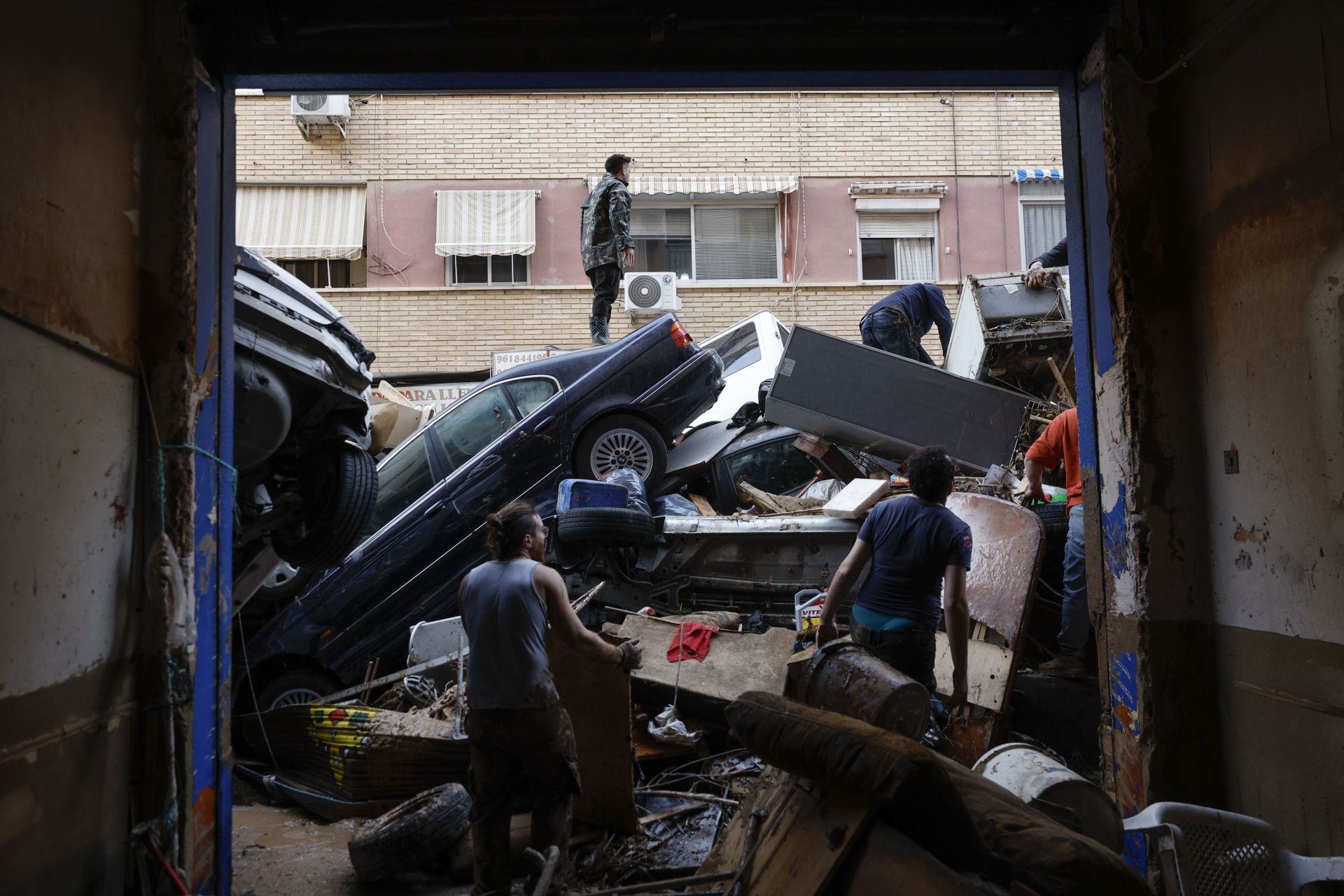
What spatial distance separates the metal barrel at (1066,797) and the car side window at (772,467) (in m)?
4.85

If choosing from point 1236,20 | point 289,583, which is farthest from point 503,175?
point 1236,20

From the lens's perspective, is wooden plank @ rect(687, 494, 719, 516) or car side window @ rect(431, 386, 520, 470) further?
car side window @ rect(431, 386, 520, 470)

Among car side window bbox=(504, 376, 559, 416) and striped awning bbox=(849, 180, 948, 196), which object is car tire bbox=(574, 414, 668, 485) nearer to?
car side window bbox=(504, 376, 559, 416)

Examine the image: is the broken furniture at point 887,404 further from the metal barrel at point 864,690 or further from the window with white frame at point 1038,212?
the window with white frame at point 1038,212

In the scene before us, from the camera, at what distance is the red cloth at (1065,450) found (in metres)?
5.46

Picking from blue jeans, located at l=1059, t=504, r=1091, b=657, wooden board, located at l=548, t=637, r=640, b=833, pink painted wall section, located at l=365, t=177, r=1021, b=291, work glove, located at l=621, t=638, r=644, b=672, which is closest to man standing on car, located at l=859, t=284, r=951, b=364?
blue jeans, located at l=1059, t=504, r=1091, b=657

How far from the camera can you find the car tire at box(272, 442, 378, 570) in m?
5.24

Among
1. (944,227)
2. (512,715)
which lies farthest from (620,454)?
(944,227)

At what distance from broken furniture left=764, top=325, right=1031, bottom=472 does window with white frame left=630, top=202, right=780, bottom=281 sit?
25.4 ft

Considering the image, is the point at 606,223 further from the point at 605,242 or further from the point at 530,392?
the point at 530,392

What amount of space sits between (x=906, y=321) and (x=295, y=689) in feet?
20.1

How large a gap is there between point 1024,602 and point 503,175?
1178 centimetres

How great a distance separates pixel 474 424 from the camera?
8008mm

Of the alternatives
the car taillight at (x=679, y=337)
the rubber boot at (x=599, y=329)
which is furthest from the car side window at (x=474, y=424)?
the rubber boot at (x=599, y=329)
